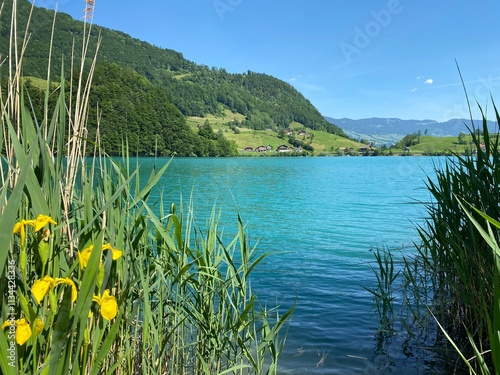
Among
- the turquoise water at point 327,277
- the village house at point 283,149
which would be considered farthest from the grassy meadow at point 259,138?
the turquoise water at point 327,277

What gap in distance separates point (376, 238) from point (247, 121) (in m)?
177

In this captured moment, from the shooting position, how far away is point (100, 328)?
5.77ft

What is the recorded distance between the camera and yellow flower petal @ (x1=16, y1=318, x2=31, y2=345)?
4.13ft

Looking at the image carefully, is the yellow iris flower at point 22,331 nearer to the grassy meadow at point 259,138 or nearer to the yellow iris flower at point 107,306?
the yellow iris flower at point 107,306

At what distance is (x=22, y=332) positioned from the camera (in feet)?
4.17

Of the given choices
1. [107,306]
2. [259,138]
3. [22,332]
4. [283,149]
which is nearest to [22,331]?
[22,332]

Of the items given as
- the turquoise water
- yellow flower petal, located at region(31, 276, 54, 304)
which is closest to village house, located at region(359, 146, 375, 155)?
the turquoise water

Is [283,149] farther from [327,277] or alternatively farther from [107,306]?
[107,306]

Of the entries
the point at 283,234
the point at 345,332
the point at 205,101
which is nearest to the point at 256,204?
the point at 283,234

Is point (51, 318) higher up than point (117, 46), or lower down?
lower down

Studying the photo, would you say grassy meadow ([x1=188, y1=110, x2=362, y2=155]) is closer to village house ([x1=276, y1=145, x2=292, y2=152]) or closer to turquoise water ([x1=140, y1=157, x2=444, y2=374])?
village house ([x1=276, y1=145, x2=292, y2=152])

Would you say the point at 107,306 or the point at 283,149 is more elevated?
the point at 283,149

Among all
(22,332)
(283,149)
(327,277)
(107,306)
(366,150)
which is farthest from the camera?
(366,150)

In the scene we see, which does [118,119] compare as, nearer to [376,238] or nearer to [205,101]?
[376,238]
